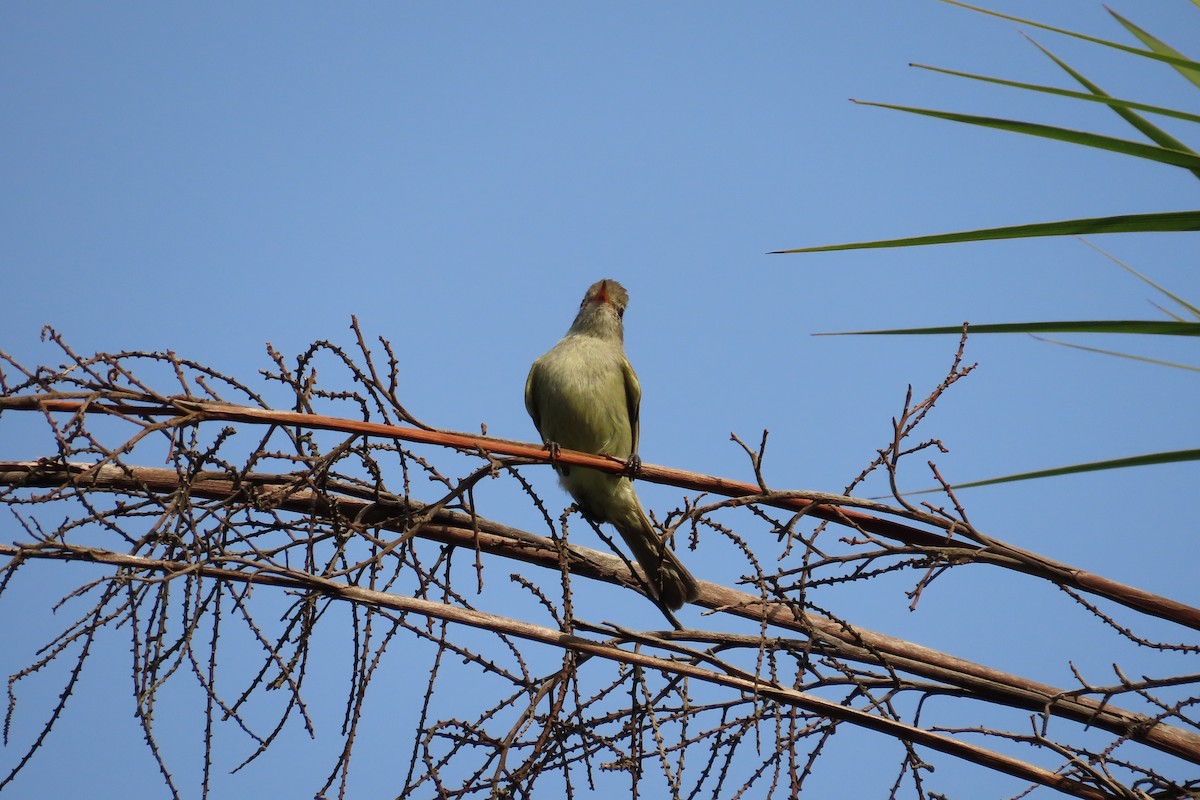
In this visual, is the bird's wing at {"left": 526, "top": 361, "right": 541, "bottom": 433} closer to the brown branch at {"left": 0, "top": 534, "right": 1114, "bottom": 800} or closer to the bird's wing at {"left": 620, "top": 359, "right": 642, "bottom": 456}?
the bird's wing at {"left": 620, "top": 359, "right": 642, "bottom": 456}

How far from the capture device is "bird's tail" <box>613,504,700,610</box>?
15.9 feet

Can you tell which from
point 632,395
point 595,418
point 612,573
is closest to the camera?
point 612,573

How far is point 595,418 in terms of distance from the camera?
585 centimetres

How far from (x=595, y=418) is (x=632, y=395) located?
41cm

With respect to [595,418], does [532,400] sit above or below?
above

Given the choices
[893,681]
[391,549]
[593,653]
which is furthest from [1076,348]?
[391,549]

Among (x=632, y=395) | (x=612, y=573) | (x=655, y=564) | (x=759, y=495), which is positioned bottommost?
(x=759, y=495)

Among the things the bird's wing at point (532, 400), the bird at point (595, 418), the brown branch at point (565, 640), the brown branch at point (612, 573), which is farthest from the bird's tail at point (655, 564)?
the brown branch at point (565, 640)

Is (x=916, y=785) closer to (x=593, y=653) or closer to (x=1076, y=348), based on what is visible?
(x=593, y=653)

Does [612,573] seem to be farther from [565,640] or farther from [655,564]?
[565,640]

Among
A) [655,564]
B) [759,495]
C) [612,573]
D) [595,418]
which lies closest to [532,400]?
[595,418]

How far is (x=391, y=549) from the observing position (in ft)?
9.95

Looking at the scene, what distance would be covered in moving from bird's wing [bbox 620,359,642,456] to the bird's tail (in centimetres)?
50

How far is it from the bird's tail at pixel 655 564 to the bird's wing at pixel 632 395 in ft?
1.64
